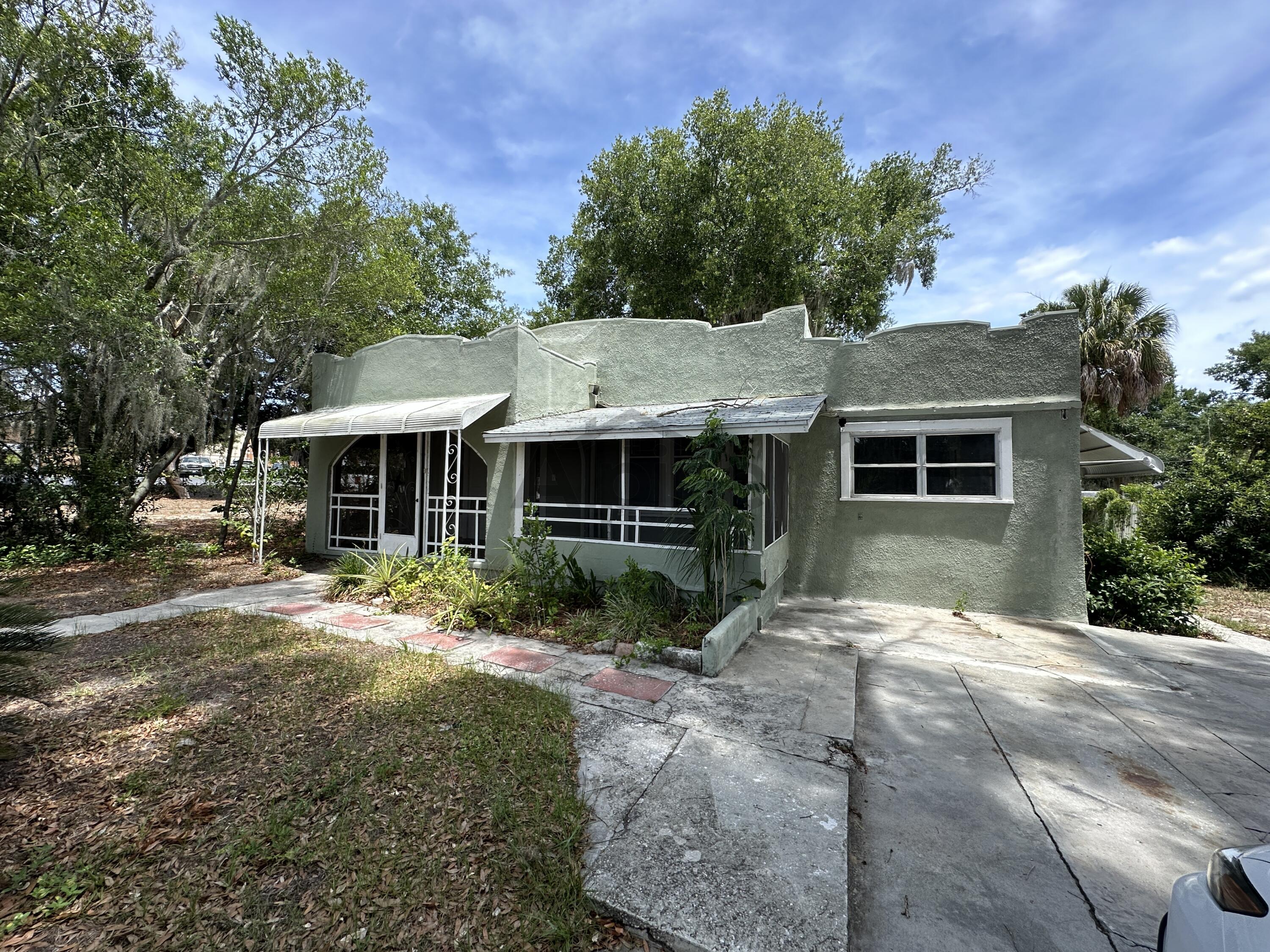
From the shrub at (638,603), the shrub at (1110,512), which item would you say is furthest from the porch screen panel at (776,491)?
the shrub at (1110,512)

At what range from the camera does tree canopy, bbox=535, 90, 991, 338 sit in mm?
14305

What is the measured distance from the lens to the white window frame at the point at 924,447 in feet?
25.6

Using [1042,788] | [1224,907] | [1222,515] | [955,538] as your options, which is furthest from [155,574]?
[1222,515]

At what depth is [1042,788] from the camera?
3422 millimetres

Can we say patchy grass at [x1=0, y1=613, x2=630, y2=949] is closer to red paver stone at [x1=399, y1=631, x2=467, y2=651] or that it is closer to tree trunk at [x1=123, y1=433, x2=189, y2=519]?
red paver stone at [x1=399, y1=631, x2=467, y2=651]

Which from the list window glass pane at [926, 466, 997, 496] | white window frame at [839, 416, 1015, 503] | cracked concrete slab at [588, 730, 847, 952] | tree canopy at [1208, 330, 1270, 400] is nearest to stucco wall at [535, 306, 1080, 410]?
white window frame at [839, 416, 1015, 503]

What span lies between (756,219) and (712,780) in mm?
14473

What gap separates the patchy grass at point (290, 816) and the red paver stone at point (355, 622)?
1801 millimetres

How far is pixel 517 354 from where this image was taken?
8578 mm

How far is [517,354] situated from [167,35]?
30.0ft

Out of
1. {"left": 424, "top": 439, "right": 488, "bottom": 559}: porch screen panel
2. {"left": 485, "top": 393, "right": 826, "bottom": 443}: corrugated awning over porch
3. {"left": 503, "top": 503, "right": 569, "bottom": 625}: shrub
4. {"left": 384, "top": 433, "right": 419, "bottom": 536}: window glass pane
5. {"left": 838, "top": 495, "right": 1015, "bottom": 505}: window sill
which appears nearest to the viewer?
{"left": 485, "top": 393, "right": 826, "bottom": 443}: corrugated awning over porch

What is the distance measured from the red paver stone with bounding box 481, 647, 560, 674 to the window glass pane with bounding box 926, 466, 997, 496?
6.53 m

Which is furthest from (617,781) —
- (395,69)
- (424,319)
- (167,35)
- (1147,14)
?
(424,319)

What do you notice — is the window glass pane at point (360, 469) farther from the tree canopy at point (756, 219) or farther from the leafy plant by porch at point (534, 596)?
the tree canopy at point (756, 219)
